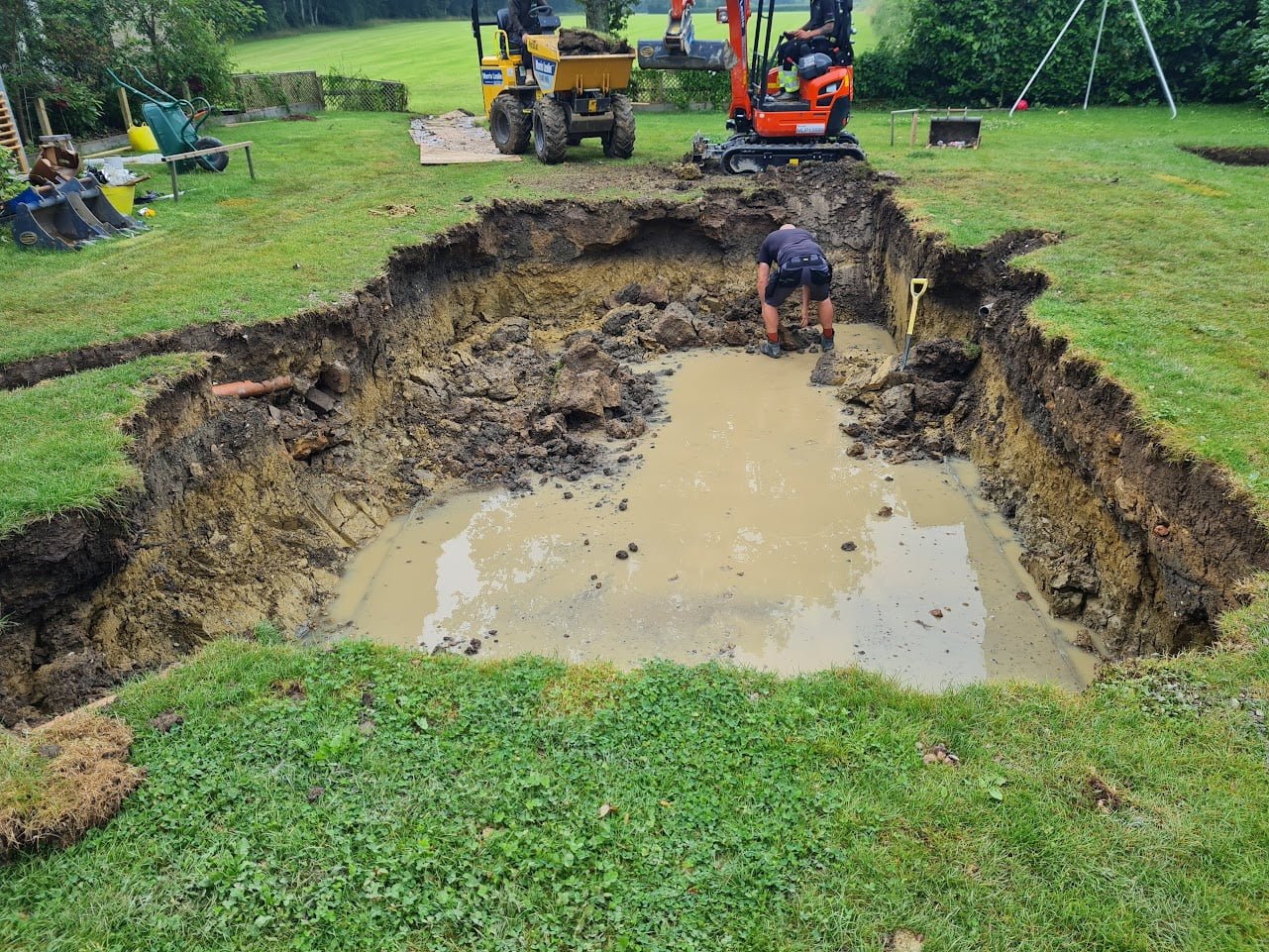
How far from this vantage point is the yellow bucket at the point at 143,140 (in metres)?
14.5

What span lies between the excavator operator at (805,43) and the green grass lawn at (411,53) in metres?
13.2

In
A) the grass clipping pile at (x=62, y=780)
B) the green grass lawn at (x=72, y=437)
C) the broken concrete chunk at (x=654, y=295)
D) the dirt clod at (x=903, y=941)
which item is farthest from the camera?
the broken concrete chunk at (x=654, y=295)

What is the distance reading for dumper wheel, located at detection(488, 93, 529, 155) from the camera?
16.2 meters

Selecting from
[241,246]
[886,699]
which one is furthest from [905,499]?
[241,246]

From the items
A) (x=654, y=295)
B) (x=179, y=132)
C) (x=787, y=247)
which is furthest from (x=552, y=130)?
(x=179, y=132)

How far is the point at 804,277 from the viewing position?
36.8ft

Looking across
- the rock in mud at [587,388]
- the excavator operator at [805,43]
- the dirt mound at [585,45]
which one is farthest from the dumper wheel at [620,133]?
the rock in mud at [587,388]

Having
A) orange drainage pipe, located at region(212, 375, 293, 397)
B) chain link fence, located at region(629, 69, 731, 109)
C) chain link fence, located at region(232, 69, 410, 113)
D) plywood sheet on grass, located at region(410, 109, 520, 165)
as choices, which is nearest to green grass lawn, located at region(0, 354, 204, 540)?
orange drainage pipe, located at region(212, 375, 293, 397)

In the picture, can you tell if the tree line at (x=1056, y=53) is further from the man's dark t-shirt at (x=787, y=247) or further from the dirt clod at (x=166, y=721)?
the dirt clod at (x=166, y=721)

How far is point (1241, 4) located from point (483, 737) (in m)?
25.1

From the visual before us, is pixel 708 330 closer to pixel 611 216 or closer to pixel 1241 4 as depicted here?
pixel 611 216

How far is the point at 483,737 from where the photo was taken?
430 centimetres

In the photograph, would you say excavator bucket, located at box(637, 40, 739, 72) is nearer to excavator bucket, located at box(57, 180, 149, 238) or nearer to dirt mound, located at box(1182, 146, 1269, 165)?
excavator bucket, located at box(57, 180, 149, 238)

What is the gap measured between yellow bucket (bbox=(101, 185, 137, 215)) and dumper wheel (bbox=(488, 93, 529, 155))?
7.04m
